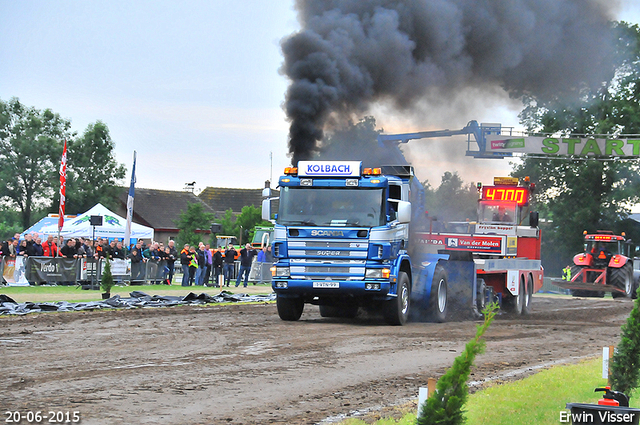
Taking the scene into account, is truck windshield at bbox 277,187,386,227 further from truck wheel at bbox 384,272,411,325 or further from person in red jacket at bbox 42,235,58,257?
person in red jacket at bbox 42,235,58,257

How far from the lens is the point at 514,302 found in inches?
847

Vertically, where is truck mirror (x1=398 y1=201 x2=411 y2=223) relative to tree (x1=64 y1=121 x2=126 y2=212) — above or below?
below

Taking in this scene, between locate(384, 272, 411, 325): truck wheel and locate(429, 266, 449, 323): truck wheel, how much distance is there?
46.9 inches

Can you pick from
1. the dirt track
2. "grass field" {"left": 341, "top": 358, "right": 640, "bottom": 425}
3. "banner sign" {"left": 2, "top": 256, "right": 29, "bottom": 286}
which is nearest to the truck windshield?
the dirt track

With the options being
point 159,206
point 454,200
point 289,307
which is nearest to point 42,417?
point 289,307

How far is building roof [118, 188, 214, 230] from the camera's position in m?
73.9

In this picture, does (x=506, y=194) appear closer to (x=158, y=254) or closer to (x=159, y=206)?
(x=158, y=254)

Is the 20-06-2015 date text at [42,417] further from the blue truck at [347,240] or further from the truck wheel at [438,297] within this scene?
the truck wheel at [438,297]

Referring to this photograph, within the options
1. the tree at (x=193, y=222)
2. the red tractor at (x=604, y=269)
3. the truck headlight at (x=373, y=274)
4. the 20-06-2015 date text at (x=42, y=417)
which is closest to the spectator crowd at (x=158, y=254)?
the truck headlight at (x=373, y=274)

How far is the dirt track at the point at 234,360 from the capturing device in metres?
7.29

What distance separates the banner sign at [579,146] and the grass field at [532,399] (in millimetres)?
26184

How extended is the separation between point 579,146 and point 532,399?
109 feet

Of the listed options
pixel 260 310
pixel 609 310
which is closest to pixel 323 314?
pixel 260 310

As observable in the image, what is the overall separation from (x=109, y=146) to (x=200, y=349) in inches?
2192
